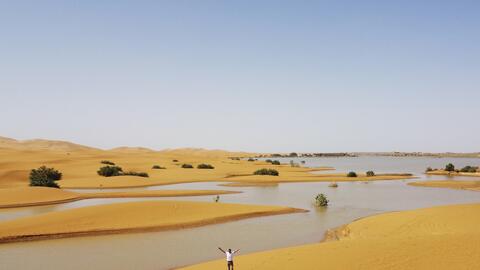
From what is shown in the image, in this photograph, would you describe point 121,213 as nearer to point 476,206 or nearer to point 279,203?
point 279,203

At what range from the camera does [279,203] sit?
3431cm

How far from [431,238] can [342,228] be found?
6540 mm

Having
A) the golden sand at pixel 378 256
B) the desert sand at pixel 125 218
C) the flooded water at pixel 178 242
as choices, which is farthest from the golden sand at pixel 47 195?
the golden sand at pixel 378 256

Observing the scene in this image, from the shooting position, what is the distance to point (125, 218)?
2622 cm

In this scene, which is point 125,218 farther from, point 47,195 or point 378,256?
point 378,256

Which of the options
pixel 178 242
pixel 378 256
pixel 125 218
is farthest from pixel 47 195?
pixel 378 256

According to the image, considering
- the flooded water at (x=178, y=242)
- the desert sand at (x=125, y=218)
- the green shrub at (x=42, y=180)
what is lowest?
the flooded water at (x=178, y=242)

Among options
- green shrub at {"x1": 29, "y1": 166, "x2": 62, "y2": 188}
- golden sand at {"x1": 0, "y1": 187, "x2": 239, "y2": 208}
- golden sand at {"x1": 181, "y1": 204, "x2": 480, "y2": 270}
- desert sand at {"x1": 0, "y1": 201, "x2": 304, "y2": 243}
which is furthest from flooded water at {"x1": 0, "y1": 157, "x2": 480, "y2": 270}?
green shrub at {"x1": 29, "y1": 166, "x2": 62, "y2": 188}

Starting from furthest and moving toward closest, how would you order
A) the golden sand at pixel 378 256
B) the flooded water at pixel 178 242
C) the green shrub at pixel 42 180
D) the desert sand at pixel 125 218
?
the green shrub at pixel 42 180 < the desert sand at pixel 125 218 < the flooded water at pixel 178 242 < the golden sand at pixel 378 256

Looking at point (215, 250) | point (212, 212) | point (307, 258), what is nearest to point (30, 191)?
point (212, 212)

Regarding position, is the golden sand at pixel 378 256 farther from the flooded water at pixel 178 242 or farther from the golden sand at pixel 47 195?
the golden sand at pixel 47 195

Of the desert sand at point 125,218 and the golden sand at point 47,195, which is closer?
the desert sand at point 125,218

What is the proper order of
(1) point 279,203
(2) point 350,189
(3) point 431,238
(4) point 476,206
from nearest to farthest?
(3) point 431,238
(4) point 476,206
(1) point 279,203
(2) point 350,189

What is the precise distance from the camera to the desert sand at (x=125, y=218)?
75.8 ft
